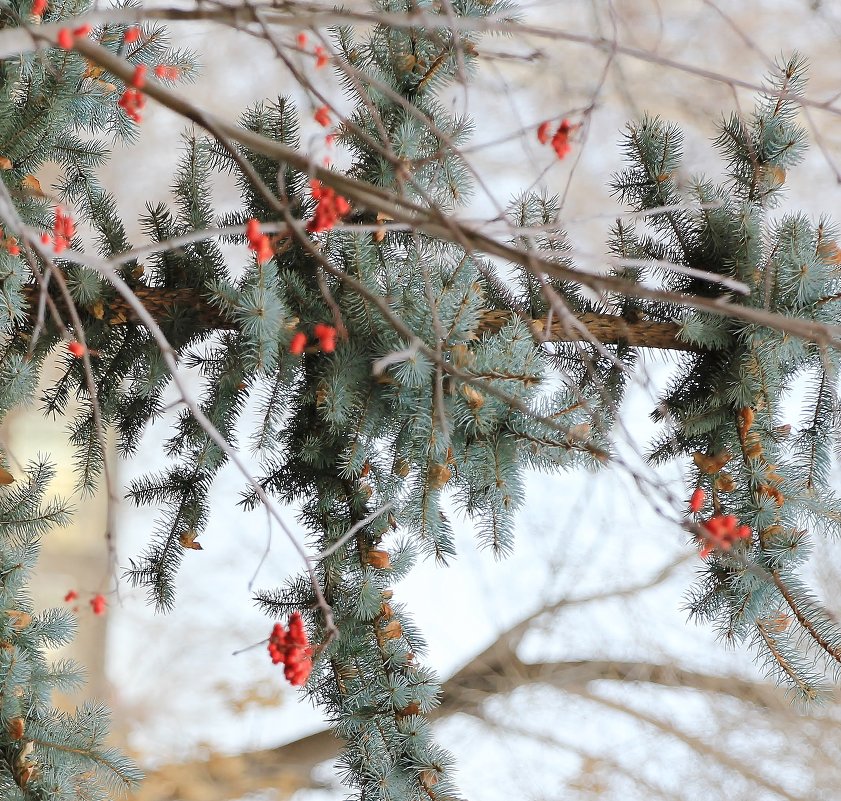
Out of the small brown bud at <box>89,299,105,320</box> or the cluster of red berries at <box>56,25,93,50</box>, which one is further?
the small brown bud at <box>89,299,105,320</box>

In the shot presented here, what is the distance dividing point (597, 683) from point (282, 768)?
536mm

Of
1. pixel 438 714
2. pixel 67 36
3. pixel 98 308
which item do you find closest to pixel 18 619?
pixel 98 308

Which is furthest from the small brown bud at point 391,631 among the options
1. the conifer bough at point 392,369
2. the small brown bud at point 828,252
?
the small brown bud at point 828,252

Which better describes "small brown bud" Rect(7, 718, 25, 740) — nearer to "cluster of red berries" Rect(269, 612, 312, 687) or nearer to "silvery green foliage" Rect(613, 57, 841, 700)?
"cluster of red berries" Rect(269, 612, 312, 687)

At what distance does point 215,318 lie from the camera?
60 cm

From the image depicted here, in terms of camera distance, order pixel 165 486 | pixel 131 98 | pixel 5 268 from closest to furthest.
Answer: pixel 131 98, pixel 5 268, pixel 165 486

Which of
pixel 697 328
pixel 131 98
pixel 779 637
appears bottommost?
pixel 779 637

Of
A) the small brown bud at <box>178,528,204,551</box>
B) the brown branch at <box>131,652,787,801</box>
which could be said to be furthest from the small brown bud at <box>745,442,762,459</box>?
the brown branch at <box>131,652,787,801</box>

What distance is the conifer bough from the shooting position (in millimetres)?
545

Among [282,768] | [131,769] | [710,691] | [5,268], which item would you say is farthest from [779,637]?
[282,768]

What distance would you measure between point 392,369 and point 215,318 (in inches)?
5.9

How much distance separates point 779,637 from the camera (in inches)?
22.4

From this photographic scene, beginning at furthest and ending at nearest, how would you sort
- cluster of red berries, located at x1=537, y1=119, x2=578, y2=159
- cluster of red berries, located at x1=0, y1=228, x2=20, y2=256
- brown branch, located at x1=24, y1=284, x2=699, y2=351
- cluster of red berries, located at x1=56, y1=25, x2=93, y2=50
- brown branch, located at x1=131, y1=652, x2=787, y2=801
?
1. brown branch, located at x1=131, y1=652, x2=787, y2=801
2. brown branch, located at x1=24, y1=284, x2=699, y2=351
3. cluster of red berries, located at x1=0, y1=228, x2=20, y2=256
4. cluster of red berries, located at x1=537, y1=119, x2=578, y2=159
5. cluster of red berries, located at x1=56, y1=25, x2=93, y2=50

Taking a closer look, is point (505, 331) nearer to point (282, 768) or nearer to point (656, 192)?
point (656, 192)
